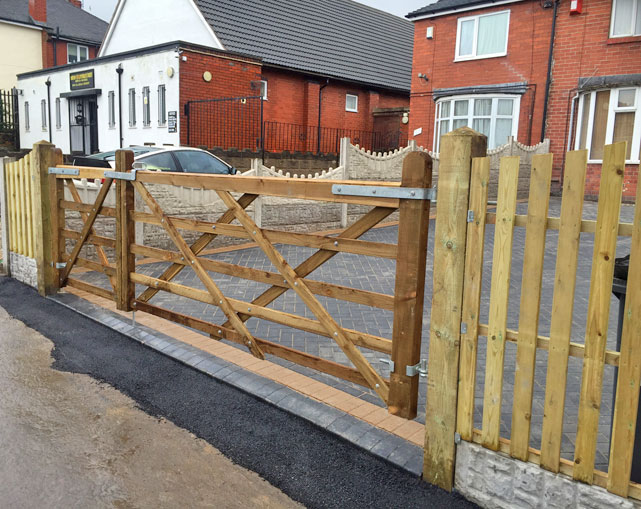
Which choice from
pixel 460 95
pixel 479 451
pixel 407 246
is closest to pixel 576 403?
pixel 479 451

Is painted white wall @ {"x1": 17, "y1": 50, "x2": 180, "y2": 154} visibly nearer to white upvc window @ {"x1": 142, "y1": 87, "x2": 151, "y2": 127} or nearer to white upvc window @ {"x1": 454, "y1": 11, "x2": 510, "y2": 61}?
white upvc window @ {"x1": 142, "y1": 87, "x2": 151, "y2": 127}

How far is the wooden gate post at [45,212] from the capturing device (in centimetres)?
723

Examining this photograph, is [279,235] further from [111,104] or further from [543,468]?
[111,104]

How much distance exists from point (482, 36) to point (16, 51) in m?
27.1

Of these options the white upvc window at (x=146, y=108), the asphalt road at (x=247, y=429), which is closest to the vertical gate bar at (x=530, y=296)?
the asphalt road at (x=247, y=429)

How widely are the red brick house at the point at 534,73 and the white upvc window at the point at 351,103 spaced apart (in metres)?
4.90

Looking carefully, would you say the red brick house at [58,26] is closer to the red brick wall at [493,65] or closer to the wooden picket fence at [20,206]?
the red brick wall at [493,65]

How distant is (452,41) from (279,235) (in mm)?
20491

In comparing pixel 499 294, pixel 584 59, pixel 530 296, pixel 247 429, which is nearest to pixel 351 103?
pixel 584 59

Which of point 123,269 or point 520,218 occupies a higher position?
point 520,218

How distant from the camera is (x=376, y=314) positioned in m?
6.93

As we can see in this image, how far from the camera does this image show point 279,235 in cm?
433

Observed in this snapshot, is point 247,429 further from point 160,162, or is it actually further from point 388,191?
→ point 160,162

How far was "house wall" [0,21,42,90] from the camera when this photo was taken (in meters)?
32.8
